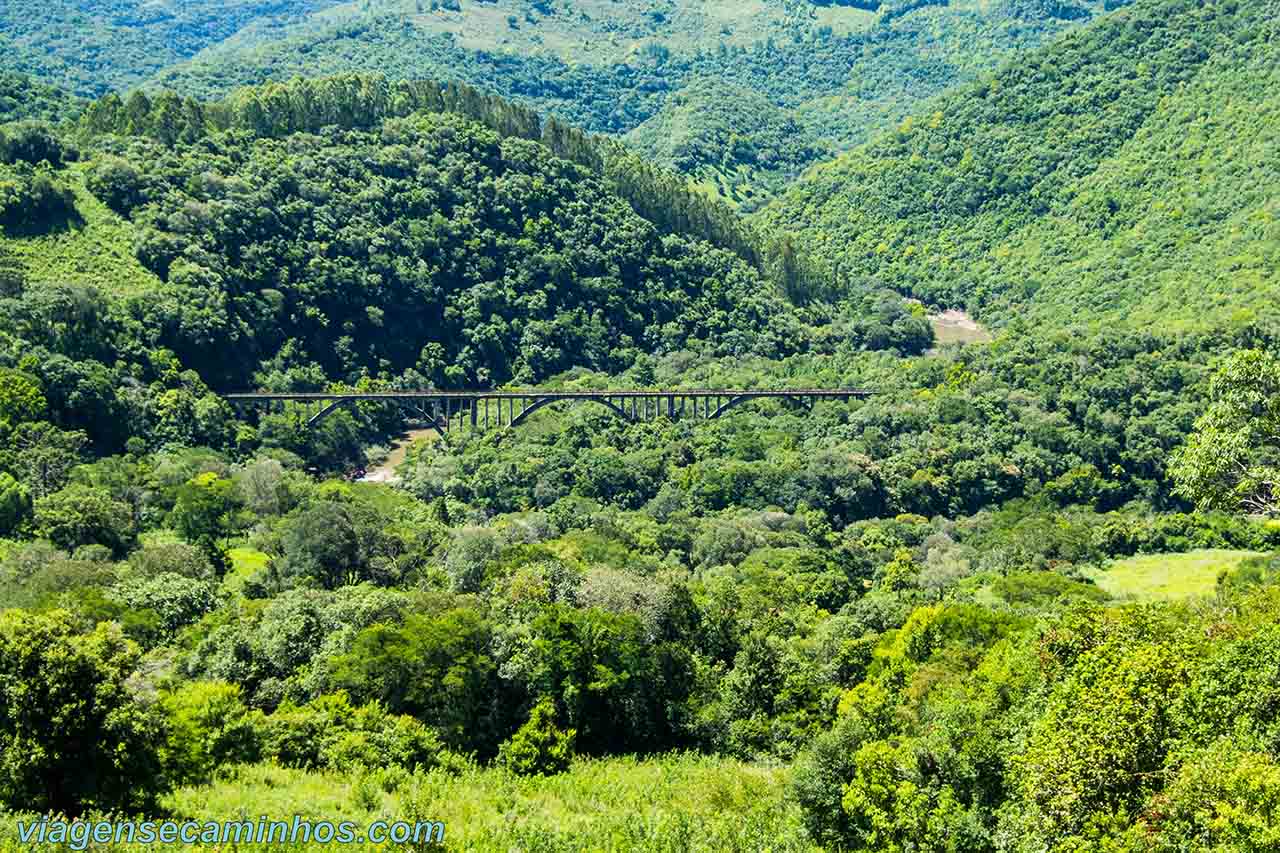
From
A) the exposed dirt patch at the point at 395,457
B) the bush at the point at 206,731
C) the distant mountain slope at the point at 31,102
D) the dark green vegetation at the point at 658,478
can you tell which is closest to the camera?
the dark green vegetation at the point at 658,478

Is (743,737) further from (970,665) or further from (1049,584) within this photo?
(1049,584)

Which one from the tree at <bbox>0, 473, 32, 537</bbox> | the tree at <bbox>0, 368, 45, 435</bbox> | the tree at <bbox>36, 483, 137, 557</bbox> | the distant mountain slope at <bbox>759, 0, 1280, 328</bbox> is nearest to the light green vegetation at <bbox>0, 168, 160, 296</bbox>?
the tree at <bbox>0, 368, 45, 435</bbox>

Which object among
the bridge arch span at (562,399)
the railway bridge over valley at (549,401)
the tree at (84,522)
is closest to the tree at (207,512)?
the tree at (84,522)

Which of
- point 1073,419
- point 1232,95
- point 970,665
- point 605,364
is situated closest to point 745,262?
point 605,364

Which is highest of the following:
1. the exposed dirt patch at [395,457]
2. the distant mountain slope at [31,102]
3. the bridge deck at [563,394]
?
the distant mountain slope at [31,102]

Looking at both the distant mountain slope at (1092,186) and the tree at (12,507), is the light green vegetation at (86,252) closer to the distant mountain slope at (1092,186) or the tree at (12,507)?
the tree at (12,507)

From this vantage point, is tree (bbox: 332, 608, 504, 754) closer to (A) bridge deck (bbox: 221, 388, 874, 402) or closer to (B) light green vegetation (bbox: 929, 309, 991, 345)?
(A) bridge deck (bbox: 221, 388, 874, 402)
